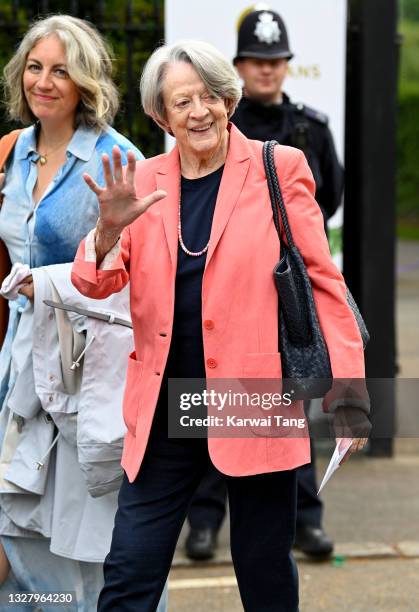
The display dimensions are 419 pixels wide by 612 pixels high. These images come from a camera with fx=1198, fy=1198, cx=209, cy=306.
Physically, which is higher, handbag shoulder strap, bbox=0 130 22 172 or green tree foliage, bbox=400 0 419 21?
handbag shoulder strap, bbox=0 130 22 172

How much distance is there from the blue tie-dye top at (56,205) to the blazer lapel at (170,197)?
38cm

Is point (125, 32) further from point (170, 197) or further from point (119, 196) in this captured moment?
point (119, 196)

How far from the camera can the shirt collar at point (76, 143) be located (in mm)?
3822

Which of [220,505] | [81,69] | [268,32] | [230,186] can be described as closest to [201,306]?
[230,186]

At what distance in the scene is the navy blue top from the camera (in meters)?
3.21

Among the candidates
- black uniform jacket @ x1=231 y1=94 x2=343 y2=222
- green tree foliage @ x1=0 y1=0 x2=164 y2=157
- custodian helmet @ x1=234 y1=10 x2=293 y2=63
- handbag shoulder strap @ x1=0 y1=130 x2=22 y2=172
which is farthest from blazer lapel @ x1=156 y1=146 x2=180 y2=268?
green tree foliage @ x1=0 y1=0 x2=164 y2=157

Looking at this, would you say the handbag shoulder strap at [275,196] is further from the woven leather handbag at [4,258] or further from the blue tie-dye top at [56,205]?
the woven leather handbag at [4,258]

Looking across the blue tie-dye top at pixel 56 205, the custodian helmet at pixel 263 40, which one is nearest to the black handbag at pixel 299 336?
the blue tie-dye top at pixel 56 205

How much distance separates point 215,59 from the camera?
Result: 10.5 feet

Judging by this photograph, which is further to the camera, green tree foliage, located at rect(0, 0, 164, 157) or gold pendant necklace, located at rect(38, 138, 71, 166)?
green tree foliage, located at rect(0, 0, 164, 157)

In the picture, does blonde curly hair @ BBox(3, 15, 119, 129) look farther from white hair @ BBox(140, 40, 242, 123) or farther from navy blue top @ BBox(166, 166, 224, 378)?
navy blue top @ BBox(166, 166, 224, 378)

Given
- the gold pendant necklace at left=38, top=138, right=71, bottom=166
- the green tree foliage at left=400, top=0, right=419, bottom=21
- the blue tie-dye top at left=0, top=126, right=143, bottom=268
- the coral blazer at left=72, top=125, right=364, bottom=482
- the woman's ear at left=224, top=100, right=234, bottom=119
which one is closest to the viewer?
the coral blazer at left=72, top=125, right=364, bottom=482

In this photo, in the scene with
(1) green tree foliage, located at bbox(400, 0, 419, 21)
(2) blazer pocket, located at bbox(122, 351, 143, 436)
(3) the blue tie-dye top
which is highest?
(3) the blue tie-dye top

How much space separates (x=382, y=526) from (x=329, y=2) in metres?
2.58
